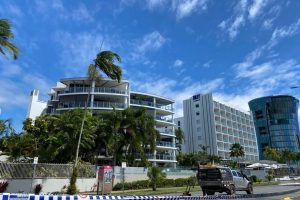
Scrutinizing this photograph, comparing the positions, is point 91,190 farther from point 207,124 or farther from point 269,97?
point 269,97

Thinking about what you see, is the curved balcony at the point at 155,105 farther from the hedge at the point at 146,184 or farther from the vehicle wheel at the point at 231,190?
the vehicle wheel at the point at 231,190

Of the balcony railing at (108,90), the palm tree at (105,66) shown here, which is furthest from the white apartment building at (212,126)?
the palm tree at (105,66)

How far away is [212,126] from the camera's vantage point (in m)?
96.0

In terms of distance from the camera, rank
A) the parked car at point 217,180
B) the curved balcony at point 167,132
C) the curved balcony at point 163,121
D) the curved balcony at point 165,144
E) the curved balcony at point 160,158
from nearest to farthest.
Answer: the parked car at point 217,180 < the curved balcony at point 160,158 < the curved balcony at point 165,144 < the curved balcony at point 163,121 < the curved balcony at point 167,132

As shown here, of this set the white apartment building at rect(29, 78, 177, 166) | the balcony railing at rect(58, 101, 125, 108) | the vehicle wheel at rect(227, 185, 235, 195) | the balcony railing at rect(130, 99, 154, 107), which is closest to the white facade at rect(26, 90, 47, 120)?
the white apartment building at rect(29, 78, 177, 166)

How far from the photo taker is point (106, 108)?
169 feet

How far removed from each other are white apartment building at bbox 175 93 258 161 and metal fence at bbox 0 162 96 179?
227 ft

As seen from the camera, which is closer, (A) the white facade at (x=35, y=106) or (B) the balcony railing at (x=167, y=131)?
(B) the balcony railing at (x=167, y=131)

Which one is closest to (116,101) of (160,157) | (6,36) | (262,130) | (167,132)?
(167,132)

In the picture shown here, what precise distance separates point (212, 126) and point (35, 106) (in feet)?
174

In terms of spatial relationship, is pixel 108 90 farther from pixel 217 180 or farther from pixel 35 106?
pixel 217 180

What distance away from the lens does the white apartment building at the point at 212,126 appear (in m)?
96.1

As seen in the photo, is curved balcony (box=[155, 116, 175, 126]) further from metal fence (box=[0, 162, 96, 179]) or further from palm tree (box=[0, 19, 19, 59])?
palm tree (box=[0, 19, 19, 59])

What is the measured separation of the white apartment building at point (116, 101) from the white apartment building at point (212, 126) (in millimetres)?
34800
